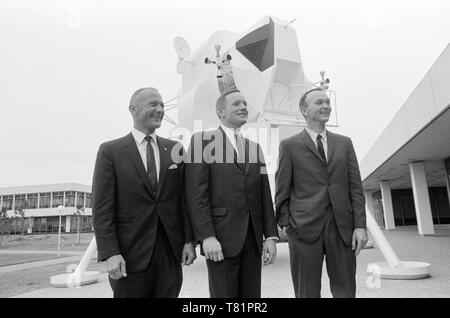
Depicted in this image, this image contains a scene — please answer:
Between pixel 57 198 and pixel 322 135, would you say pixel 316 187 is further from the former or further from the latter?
pixel 57 198

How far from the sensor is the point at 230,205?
2.54m

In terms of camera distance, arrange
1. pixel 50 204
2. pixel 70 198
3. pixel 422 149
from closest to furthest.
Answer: pixel 422 149, pixel 70 198, pixel 50 204

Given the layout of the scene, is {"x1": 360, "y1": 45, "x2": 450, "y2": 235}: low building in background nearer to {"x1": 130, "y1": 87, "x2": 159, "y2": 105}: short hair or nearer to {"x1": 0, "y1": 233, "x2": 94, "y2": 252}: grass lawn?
{"x1": 130, "y1": 87, "x2": 159, "y2": 105}: short hair

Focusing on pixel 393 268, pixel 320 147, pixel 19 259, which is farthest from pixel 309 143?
pixel 19 259

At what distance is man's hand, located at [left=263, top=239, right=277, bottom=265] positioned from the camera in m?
2.59

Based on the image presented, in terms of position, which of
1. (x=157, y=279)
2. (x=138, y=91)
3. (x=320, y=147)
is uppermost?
(x=138, y=91)

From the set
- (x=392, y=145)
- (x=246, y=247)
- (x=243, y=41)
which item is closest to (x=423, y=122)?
(x=392, y=145)

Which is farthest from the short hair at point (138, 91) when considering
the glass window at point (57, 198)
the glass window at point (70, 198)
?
the glass window at point (57, 198)

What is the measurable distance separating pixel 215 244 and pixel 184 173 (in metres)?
0.62

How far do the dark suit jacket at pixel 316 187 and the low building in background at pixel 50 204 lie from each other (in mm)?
54739

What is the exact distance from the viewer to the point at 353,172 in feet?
9.02

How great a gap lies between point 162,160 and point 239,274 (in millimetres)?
997

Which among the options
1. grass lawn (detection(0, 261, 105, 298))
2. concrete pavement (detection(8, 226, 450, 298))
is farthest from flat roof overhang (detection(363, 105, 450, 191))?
grass lawn (detection(0, 261, 105, 298))

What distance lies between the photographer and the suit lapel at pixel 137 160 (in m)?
2.48
